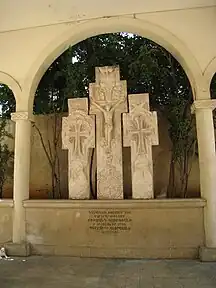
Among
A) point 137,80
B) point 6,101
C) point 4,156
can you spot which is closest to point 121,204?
point 137,80

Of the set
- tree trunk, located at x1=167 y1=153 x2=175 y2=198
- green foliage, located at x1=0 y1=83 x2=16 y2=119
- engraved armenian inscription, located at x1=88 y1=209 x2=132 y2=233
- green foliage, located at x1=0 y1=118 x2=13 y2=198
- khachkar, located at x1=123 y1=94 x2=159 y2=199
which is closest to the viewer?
engraved armenian inscription, located at x1=88 y1=209 x2=132 y2=233

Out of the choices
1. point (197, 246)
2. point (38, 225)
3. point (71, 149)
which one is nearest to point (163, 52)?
point (71, 149)

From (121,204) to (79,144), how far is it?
1195 mm

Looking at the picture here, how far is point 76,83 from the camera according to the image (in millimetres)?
5430

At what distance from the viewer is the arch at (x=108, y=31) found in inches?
185

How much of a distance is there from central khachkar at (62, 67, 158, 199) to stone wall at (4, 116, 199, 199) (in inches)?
30.5

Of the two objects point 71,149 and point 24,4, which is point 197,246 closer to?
point 71,149

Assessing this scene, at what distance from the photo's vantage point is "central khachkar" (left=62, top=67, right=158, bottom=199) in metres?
4.66

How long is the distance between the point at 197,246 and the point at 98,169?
6.13ft

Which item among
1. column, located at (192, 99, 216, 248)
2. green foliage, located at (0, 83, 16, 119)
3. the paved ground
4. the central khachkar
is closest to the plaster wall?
column, located at (192, 99, 216, 248)

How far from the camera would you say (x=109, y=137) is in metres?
4.80

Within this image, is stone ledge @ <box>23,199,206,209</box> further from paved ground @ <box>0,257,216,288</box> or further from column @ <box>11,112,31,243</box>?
paved ground @ <box>0,257,216,288</box>

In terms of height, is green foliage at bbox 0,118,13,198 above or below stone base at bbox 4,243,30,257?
above

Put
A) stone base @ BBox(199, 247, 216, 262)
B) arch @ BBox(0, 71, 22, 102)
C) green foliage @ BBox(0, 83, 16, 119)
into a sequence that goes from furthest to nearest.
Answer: green foliage @ BBox(0, 83, 16, 119)
arch @ BBox(0, 71, 22, 102)
stone base @ BBox(199, 247, 216, 262)
